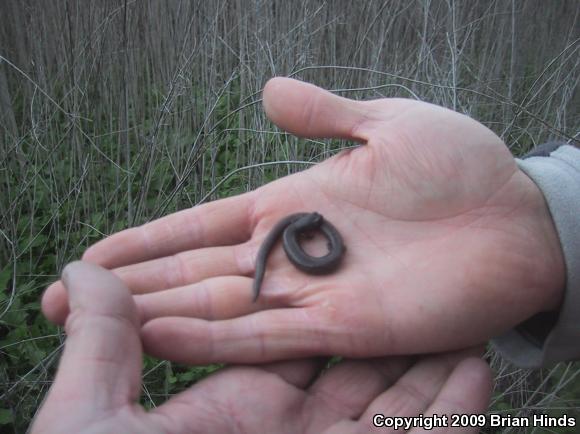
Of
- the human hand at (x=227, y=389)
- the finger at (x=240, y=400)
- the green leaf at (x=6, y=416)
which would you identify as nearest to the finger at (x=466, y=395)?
the human hand at (x=227, y=389)

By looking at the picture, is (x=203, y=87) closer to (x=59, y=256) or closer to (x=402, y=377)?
(x=59, y=256)

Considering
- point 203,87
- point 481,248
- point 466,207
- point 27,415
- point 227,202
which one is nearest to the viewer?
point 481,248

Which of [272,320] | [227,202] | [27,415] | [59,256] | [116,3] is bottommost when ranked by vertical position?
[27,415]

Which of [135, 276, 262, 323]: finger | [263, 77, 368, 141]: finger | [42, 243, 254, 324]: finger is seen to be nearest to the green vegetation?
[263, 77, 368, 141]: finger

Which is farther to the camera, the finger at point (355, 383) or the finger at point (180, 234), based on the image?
the finger at point (180, 234)

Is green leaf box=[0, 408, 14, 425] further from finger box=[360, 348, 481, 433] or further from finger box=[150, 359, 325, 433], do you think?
finger box=[360, 348, 481, 433]

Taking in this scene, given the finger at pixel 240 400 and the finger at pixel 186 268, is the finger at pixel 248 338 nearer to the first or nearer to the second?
the finger at pixel 240 400

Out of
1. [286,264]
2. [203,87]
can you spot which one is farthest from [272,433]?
[203,87]
